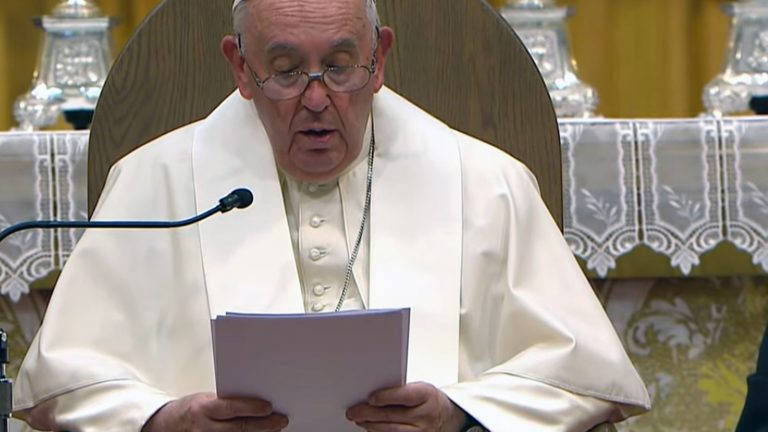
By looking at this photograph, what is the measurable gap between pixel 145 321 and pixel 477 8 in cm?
98

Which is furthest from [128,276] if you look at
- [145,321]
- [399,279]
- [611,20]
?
[611,20]

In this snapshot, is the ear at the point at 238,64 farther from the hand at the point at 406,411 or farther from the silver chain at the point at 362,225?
the hand at the point at 406,411

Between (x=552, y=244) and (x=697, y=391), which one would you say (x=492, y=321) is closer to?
(x=552, y=244)

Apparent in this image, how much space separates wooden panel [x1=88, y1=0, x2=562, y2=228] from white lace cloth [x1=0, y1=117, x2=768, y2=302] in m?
0.38

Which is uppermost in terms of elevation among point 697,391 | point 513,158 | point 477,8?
point 477,8

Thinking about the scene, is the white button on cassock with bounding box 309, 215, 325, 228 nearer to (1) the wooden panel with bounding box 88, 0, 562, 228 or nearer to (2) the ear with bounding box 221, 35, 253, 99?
(2) the ear with bounding box 221, 35, 253, 99

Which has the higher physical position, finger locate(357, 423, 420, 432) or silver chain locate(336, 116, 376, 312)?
silver chain locate(336, 116, 376, 312)

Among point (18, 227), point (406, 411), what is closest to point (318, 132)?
point (406, 411)

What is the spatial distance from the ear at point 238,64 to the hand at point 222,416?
686 millimetres

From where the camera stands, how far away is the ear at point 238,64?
10.9 ft

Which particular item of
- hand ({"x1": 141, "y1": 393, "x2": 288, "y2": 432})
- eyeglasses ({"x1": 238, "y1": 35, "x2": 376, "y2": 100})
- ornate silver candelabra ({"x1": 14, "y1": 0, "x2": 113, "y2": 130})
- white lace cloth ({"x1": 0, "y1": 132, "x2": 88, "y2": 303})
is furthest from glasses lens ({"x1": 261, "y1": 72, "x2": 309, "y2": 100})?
ornate silver candelabra ({"x1": 14, "y1": 0, "x2": 113, "y2": 130})

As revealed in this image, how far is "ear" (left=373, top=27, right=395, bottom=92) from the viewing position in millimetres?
3277

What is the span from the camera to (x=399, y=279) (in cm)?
326

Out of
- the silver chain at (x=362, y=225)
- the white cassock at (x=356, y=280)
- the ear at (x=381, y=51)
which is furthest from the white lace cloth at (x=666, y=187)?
the ear at (x=381, y=51)
